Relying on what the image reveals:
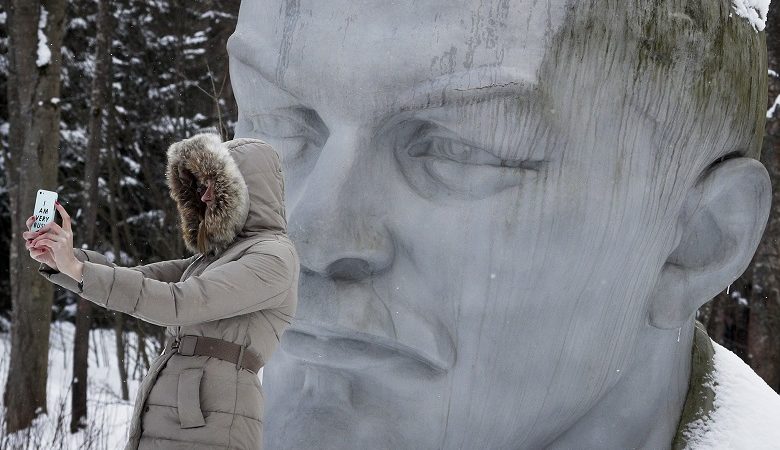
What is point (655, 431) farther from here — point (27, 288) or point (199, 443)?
point (27, 288)

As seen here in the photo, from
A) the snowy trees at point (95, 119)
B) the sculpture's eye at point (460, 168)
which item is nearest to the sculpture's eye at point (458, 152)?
the sculpture's eye at point (460, 168)

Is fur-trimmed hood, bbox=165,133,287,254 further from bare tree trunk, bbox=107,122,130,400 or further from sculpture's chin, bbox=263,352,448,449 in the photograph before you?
bare tree trunk, bbox=107,122,130,400

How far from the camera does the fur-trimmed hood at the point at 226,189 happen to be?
2.05m

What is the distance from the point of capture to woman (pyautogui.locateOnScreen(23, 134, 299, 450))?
6.33 feet

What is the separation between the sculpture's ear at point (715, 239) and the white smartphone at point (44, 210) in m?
1.34

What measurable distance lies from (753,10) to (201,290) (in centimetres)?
146

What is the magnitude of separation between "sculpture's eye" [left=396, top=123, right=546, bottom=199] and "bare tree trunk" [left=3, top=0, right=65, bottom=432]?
263 inches

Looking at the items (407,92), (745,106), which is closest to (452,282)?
(407,92)

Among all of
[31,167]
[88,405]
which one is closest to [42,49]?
[31,167]

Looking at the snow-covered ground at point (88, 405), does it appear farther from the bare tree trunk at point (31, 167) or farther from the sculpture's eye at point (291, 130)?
the sculpture's eye at point (291, 130)

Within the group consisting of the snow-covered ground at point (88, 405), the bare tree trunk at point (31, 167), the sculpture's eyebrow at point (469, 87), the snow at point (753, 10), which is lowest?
the snow-covered ground at point (88, 405)

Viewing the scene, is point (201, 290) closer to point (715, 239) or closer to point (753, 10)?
point (715, 239)

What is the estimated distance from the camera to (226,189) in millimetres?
2047

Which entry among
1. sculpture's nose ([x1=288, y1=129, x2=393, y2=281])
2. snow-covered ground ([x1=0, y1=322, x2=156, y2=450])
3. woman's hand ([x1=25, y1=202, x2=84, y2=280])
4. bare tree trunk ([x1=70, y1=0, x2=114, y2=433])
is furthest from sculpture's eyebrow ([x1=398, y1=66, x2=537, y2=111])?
bare tree trunk ([x1=70, y1=0, x2=114, y2=433])
